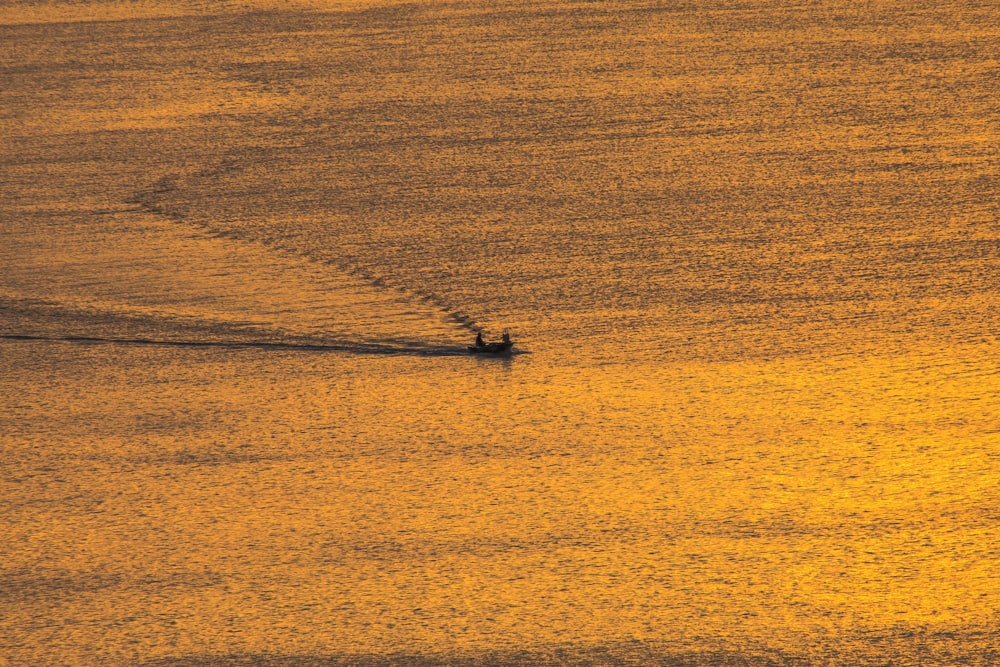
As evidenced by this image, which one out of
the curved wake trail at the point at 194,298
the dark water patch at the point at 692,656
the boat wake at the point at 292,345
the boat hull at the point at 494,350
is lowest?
the dark water patch at the point at 692,656

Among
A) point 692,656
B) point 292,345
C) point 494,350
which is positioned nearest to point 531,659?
point 692,656

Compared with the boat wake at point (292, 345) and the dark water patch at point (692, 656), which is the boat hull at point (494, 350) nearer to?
the boat wake at point (292, 345)

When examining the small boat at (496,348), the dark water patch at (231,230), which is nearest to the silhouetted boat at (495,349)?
the small boat at (496,348)

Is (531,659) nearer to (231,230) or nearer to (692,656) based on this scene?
(692,656)

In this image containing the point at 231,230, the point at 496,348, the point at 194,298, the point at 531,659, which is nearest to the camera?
the point at 531,659

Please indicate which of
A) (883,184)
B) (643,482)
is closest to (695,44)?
(883,184)

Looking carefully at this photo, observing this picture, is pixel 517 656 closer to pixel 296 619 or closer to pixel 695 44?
pixel 296 619
